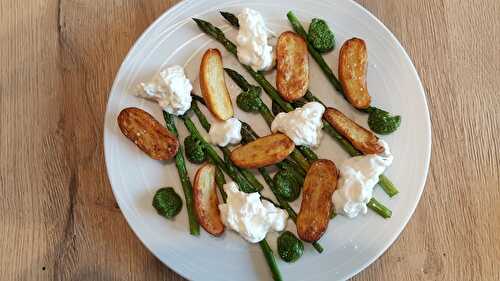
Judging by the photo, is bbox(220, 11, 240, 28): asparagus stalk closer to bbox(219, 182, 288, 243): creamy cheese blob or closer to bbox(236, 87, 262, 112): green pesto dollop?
bbox(236, 87, 262, 112): green pesto dollop

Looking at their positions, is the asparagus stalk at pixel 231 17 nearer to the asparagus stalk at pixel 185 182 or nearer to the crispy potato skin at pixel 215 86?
the crispy potato skin at pixel 215 86

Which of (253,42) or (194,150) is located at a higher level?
(253,42)

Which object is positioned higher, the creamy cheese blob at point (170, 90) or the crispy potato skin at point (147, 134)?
the creamy cheese blob at point (170, 90)

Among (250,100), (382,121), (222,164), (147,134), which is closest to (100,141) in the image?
(147,134)

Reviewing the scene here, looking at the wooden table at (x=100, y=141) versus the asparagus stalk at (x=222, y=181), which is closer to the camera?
the asparagus stalk at (x=222, y=181)

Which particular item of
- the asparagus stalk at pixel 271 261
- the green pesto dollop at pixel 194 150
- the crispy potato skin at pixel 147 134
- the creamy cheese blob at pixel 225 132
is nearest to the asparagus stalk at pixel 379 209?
the asparagus stalk at pixel 271 261

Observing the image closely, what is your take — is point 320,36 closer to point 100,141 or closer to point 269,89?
point 269,89
